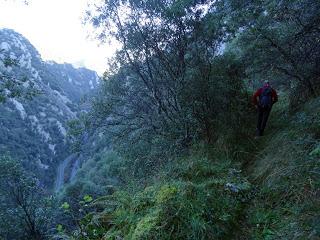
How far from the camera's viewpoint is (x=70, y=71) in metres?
181

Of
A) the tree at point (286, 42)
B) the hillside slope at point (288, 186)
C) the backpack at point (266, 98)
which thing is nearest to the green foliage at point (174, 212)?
the hillside slope at point (288, 186)

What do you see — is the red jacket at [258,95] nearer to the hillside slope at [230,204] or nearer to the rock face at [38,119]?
the hillside slope at [230,204]

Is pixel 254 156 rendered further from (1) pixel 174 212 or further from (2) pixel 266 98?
(1) pixel 174 212

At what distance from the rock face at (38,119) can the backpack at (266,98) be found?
48594 mm

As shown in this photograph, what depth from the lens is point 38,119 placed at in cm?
10806

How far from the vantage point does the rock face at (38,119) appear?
8306 centimetres

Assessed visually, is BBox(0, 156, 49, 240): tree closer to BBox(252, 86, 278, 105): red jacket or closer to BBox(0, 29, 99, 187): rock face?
BBox(252, 86, 278, 105): red jacket

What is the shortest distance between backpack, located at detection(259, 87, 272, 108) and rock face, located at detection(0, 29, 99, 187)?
1913 inches

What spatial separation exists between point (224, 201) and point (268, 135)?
3.93m

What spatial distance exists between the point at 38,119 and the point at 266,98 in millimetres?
106130

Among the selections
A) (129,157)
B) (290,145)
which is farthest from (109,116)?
(290,145)

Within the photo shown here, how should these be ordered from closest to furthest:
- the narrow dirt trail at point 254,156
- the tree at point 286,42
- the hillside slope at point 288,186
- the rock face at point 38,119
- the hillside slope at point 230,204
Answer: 1. the hillside slope at point 288,186
2. the hillside slope at point 230,204
3. the narrow dirt trail at point 254,156
4. the tree at point 286,42
5. the rock face at point 38,119

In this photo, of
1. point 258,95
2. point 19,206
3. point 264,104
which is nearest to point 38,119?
point 19,206

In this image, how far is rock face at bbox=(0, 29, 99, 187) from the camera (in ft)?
273
